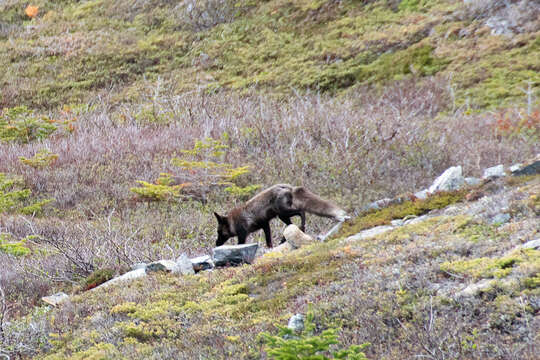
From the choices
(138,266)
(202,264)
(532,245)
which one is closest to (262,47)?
(138,266)

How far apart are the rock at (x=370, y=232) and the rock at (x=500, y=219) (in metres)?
1.34

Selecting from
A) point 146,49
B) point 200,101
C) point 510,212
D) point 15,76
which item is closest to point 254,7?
point 146,49

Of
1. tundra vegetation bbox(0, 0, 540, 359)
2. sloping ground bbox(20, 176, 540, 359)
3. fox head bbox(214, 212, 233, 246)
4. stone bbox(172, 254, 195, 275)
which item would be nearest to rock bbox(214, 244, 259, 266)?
stone bbox(172, 254, 195, 275)

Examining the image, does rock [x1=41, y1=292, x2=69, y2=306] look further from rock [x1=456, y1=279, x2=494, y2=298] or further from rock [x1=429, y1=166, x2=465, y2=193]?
rock [x1=429, y1=166, x2=465, y2=193]

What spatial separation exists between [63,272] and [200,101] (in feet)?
37.7

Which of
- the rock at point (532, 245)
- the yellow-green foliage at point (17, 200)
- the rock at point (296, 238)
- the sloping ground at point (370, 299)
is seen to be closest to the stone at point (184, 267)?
the sloping ground at point (370, 299)

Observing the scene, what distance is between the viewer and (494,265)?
4082 millimetres

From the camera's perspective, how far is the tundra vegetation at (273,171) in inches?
163

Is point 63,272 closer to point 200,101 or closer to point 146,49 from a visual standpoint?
point 200,101

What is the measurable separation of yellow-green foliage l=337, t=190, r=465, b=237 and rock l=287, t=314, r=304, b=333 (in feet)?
8.73

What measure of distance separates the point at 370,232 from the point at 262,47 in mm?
23424

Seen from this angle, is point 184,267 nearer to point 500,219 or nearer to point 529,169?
point 500,219

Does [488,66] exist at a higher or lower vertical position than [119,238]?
lower

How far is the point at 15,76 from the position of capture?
30.8 m
